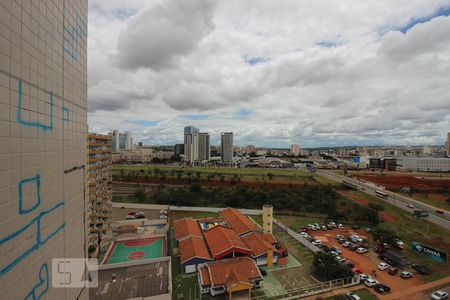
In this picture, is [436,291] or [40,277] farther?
[436,291]

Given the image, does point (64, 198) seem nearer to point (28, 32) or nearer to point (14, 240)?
point (14, 240)

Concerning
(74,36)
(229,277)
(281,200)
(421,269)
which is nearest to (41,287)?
(74,36)

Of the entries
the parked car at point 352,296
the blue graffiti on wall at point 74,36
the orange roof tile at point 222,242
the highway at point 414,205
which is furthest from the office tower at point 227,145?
the blue graffiti on wall at point 74,36

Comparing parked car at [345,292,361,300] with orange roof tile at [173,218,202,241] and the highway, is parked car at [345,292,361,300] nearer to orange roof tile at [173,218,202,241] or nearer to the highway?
orange roof tile at [173,218,202,241]

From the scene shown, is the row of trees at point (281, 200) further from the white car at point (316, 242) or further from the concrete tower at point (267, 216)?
the concrete tower at point (267, 216)

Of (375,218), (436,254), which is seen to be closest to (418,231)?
(375,218)

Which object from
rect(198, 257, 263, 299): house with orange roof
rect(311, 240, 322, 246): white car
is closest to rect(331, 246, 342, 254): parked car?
rect(311, 240, 322, 246): white car

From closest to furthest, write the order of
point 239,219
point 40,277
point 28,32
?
point 28,32, point 40,277, point 239,219
